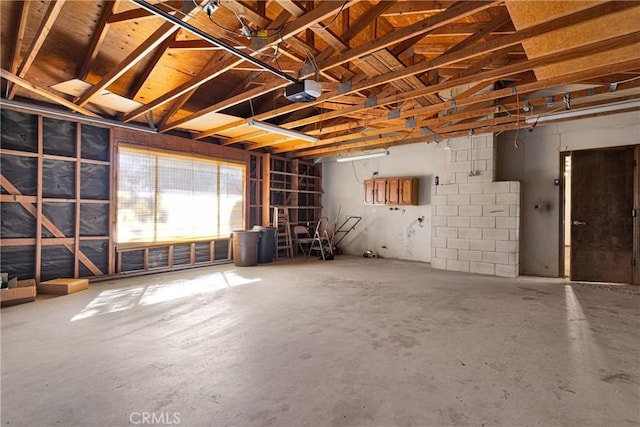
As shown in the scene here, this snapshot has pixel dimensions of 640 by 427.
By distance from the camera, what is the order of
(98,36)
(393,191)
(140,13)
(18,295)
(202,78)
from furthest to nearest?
1. (393,191)
2. (18,295)
3. (202,78)
4. (98,36)
5. (140,13)

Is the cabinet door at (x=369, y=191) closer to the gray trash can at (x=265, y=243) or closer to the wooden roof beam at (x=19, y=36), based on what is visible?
the gray trash can at (x=265, y=243)

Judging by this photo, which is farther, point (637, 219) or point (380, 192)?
point (380, 192)

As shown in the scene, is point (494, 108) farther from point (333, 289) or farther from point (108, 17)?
point (108, 17)

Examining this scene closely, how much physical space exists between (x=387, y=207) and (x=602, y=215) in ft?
13.3

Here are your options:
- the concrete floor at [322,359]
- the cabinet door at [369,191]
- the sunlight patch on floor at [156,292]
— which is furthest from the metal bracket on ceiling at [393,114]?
the sunlight patch on floor at [156,292]

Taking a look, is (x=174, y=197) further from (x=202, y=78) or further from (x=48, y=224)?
(x=202, y=78)

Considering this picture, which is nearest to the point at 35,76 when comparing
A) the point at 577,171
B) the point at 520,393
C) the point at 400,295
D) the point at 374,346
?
the point at 374,346

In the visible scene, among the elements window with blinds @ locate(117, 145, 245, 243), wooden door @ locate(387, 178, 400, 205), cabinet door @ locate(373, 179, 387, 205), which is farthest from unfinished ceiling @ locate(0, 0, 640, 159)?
cabinet door @ locate(373, 179, 387, 205)

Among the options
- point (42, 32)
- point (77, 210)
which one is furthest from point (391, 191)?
point (42, 32)

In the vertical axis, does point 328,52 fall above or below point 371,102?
A: above

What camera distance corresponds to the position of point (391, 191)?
7.23m

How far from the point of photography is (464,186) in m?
6.01

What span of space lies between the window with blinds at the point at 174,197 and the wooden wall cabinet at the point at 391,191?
3177mm

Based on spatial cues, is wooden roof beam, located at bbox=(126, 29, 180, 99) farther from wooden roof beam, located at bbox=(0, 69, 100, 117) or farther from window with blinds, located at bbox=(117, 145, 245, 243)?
window with blinds, located at bbox=(117, 145, 245, 243)
